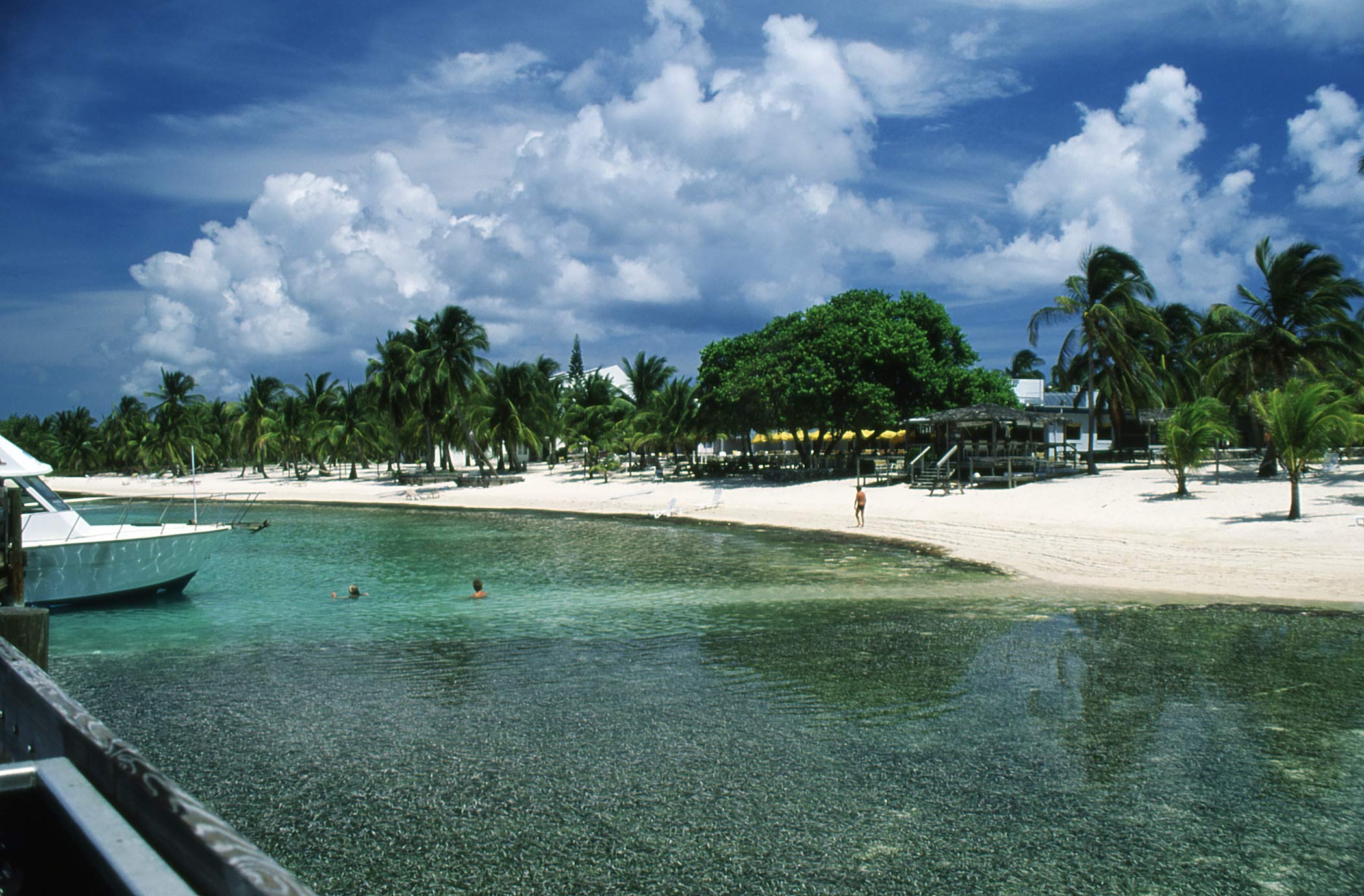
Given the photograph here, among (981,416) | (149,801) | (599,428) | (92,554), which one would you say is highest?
(599,428)

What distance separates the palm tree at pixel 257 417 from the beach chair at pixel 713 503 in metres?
43.8

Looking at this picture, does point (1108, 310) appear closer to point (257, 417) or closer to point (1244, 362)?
point (1244, 362)

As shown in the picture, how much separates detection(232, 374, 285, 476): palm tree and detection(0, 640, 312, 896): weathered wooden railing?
69694mm

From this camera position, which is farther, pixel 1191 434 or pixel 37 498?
pixel 1191 434

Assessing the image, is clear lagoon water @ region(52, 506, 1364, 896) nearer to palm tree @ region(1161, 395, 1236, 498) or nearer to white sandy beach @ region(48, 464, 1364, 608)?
white sandy beach @ region(48, 464, 1364, 608)

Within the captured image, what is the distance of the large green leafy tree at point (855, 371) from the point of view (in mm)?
37531

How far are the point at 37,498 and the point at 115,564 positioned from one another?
1729mm

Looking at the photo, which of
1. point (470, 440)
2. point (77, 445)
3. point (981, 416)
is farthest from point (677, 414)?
point (77, 445)

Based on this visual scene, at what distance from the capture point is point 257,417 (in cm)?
6794

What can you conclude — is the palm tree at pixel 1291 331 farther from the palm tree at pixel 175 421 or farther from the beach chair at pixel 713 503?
the palm tree at pixel 175 421

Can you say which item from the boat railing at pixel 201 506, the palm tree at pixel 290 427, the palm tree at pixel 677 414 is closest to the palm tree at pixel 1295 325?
the palm tree at pixel 677 414

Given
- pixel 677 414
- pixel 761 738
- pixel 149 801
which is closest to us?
pixel 149 801

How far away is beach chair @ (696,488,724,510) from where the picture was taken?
34.1m

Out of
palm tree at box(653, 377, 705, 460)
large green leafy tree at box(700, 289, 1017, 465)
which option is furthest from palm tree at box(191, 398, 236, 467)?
large green leafy tree at box(700, 289, 1017, 465)
